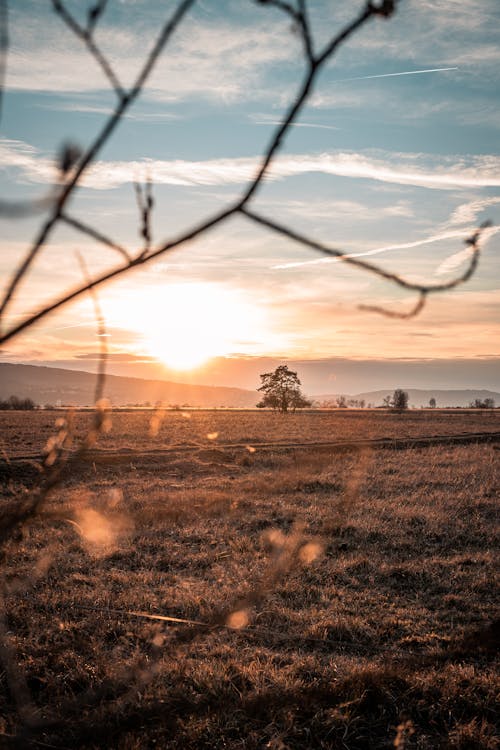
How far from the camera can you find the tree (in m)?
57.2

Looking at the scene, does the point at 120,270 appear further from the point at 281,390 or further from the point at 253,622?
the point at 281,390

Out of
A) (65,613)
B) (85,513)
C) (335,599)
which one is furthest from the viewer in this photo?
(85,513)

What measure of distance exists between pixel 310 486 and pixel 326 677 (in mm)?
10052

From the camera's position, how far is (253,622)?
5879 millimetres

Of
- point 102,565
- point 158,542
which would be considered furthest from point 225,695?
point 158,542

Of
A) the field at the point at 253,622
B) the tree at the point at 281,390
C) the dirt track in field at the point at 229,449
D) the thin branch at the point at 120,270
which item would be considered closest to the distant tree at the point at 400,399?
the tree at the point at 281,390

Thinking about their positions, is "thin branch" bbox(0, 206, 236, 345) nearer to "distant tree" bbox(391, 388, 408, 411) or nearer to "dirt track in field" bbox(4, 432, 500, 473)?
"dirt track in field" bbox(4, 432, 500, 473)

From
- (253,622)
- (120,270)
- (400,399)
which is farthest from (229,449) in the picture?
(400,399)

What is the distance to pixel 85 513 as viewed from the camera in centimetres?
1101

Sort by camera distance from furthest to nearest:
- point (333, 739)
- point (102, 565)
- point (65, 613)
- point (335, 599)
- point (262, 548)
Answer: point (262, 548), point (102, 565), point (335, 599), point (65, 613), point (333, 739)

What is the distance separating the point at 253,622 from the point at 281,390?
51.5 meters

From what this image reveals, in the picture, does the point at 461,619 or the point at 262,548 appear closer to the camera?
the point at 461,619

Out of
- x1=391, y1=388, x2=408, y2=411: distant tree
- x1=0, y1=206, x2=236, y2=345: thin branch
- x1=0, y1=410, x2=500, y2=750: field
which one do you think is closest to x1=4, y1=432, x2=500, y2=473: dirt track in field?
x1=0, y1=410, x2=500, y2=750: field

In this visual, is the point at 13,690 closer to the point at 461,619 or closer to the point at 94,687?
the point at 94,687
